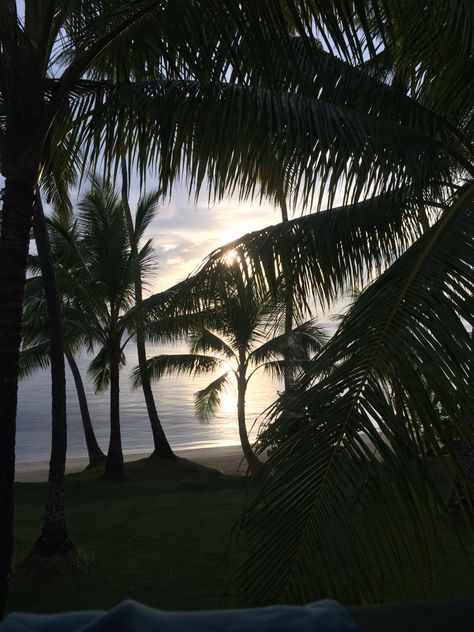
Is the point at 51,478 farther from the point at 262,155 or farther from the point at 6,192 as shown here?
the point at 262,155

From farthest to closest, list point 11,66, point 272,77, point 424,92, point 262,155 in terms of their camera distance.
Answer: point 424,92 → point 262,155 → point 11,66 → point 272,77

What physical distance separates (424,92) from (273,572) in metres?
5.22

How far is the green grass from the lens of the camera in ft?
23.1

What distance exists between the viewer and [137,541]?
891cm

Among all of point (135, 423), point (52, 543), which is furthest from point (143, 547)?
point (135, 423)

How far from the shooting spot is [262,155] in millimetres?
5258

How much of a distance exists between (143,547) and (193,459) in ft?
44.0

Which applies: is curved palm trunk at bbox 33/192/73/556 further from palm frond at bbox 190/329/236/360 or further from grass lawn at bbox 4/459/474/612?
palm frond at bbox 190/329/236/360

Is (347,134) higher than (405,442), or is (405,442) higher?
(347,134)

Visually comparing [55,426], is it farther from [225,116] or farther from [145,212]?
[145,212]

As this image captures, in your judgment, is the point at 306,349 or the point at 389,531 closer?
the point at 389,531

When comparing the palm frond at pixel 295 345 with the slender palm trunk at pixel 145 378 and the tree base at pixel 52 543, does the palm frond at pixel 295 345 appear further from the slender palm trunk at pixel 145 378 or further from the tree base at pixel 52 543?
the tree base at pixel 52 543

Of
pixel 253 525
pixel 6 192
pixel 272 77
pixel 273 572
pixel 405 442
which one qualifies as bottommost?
pixel 273 572

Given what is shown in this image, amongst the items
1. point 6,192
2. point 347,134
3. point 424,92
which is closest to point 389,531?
point 347,134
